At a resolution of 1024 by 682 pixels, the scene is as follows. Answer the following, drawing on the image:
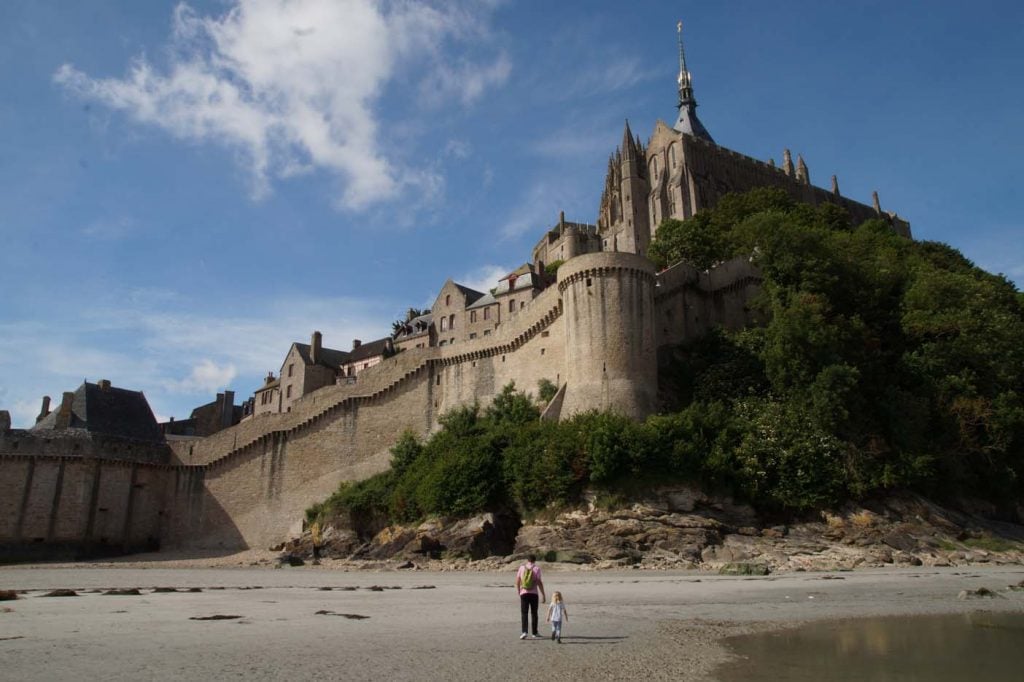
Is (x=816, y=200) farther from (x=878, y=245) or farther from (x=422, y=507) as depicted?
(x=422, y=507)

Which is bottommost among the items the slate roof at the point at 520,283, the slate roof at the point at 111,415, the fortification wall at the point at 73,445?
the fortification wall at the point at 73,445

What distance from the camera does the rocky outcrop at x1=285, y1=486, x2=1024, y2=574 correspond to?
1083 inches

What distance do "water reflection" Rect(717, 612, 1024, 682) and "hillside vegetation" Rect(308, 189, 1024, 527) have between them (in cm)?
1565

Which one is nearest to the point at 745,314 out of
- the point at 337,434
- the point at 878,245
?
the point at 878,245

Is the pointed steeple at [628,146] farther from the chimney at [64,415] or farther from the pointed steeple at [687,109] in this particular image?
the chimney at [64,415]

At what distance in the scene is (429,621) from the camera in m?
14.4

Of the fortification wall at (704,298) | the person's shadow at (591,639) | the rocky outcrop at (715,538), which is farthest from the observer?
the fortification wall at (704,298)

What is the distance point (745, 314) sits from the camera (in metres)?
40.5

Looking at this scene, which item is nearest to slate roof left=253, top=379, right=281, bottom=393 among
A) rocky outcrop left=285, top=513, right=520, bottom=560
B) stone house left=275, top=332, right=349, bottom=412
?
stone house left=275, top=332, right=349, bottom=412

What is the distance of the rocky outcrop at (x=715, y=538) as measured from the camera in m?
27.5

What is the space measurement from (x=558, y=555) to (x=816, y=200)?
63.2m

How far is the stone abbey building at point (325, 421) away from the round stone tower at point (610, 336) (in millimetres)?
60

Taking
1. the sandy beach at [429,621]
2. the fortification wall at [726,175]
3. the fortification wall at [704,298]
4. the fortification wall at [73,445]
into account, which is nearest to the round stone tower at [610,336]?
the fortification wall at [704,298]

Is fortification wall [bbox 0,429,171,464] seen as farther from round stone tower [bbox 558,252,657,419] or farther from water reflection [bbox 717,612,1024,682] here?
water reflection [bbox 717,612,1024,682]
